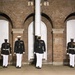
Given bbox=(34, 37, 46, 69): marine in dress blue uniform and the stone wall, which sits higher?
the stone wall

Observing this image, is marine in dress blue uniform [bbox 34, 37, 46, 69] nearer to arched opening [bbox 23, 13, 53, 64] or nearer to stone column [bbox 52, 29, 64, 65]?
stone column [bbox 52, 29, 64, 65]

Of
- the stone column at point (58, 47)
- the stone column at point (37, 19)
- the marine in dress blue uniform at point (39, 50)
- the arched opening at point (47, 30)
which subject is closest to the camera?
the marine in dress blue uniform at point (39, 50)

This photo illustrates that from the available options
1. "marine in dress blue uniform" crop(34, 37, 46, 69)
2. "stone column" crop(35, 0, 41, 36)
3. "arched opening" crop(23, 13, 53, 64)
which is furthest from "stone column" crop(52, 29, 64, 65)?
"marine in dress blue uniform" crop(34, 37, 46, 69)

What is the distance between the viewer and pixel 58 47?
63.2 ft

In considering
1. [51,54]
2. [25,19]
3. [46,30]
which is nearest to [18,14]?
[25,19]

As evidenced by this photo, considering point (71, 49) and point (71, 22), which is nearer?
point (71, 49)

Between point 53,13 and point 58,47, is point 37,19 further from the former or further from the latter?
point 58,47

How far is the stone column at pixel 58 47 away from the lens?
1920 cm

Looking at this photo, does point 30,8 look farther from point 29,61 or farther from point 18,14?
point 29,61

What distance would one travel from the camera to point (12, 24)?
1953cm

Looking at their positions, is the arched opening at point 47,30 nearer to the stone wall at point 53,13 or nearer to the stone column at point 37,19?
the stone wall at point 53,13

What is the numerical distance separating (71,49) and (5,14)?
532 cm

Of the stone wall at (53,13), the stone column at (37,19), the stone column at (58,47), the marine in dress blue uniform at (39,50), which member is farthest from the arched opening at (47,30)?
the marine in dress blue uniform at (39,50)

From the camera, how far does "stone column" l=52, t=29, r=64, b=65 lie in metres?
19.2
